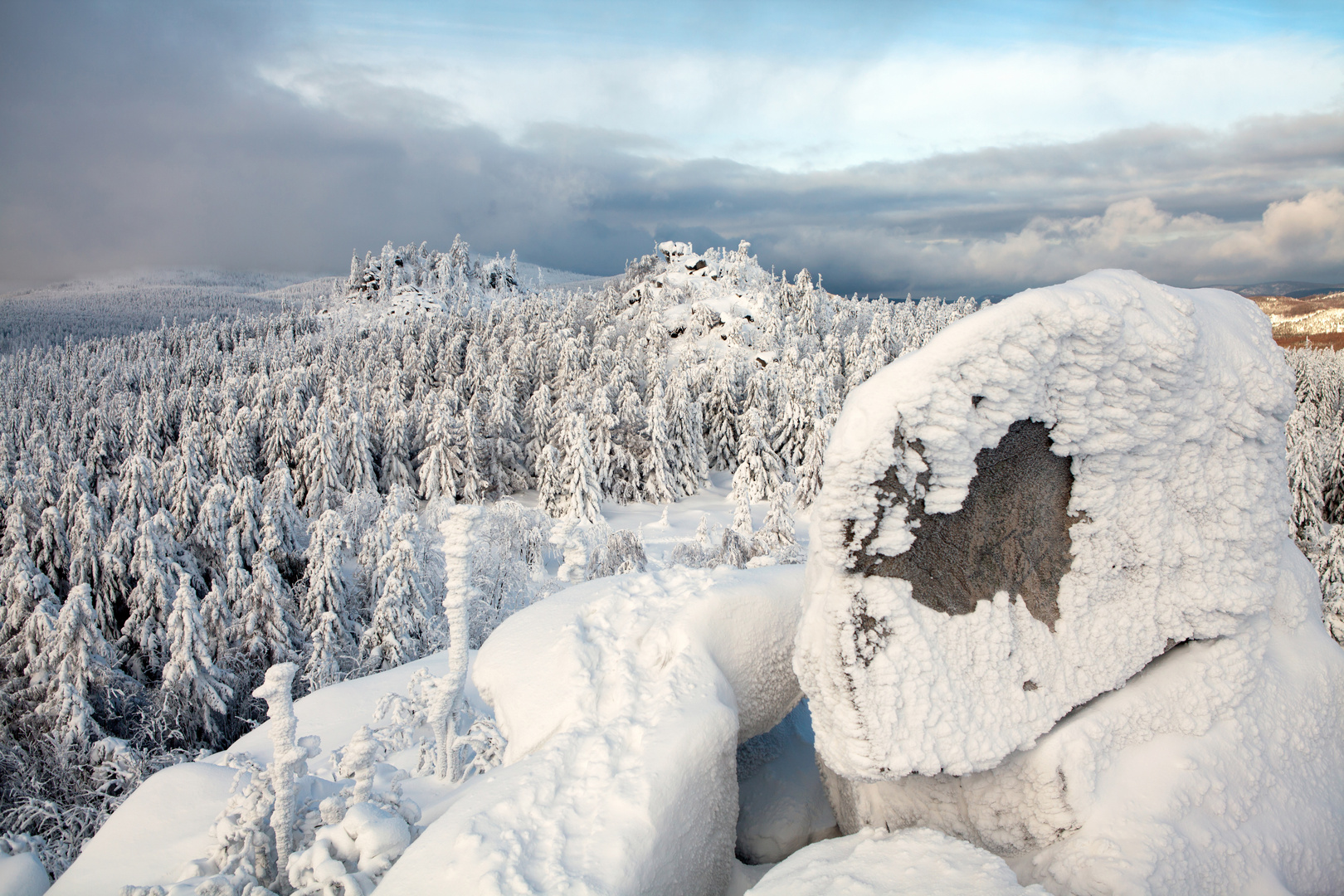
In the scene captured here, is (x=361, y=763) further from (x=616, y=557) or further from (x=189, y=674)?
(x=616, y=557)

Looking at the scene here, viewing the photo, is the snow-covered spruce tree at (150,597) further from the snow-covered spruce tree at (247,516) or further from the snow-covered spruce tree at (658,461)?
the snow-covered spruce tree at (658,461)

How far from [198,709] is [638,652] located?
21095 millimetres

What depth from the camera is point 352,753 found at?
5.79 m

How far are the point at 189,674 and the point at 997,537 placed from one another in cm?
2362

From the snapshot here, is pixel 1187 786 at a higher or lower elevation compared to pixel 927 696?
lower

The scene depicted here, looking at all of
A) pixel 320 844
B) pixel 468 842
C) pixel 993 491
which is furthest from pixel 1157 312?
pixel 320 844

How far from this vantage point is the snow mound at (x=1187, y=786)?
443cm

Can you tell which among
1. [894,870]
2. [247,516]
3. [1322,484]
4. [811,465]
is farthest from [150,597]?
[1322,484]

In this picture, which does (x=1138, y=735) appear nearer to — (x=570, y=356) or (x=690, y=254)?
(x=570, y=356)

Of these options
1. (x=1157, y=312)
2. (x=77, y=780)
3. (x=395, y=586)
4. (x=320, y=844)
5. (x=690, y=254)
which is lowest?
(x=77, y=780)

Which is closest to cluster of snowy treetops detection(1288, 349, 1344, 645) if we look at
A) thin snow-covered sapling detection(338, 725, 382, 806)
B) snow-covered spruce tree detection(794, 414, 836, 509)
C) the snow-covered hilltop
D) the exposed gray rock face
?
the snow-covered hilltop

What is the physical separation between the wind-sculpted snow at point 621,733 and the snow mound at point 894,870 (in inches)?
33.2

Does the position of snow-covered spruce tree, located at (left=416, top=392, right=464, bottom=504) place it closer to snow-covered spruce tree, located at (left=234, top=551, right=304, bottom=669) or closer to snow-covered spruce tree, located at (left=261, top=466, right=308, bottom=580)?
snow-covered spruce tree, located at (left=261, top=466, right=308, bottom=580)

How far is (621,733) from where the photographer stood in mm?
5250
